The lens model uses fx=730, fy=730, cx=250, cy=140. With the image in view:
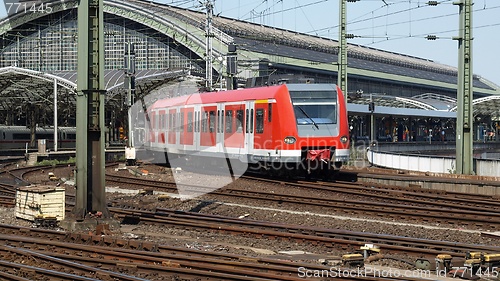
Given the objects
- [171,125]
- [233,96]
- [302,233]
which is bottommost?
[302,233]

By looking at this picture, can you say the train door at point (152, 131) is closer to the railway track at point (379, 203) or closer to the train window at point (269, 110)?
the railway track at point (379, 203)

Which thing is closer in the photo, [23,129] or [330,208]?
[330,208]

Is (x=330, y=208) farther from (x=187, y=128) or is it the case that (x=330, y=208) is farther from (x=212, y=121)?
(x=187, y=128)

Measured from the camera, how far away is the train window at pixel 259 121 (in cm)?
2397

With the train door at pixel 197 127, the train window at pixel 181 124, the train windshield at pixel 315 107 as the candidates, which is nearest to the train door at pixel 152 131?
the train window at pixel 181 124

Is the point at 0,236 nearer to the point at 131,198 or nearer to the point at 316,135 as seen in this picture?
the point at 131,198

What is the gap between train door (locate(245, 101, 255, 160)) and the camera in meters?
24.6

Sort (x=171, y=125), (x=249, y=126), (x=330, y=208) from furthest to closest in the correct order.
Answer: (x=171, y=125)
(x=249, y=126)
(x=330, y=208)

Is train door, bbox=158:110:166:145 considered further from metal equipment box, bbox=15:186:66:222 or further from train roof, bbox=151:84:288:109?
metal equipment box, bbox=15:186:66:222

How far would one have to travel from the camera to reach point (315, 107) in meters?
23.5

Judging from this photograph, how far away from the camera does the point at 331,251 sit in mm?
12523

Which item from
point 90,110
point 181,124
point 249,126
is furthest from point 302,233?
point 181,124

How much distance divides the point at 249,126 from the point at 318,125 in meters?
2.63

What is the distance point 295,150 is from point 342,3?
11580 mm
